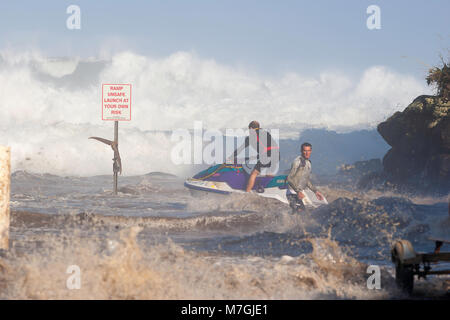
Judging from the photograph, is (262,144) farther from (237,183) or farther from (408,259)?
(408,259)

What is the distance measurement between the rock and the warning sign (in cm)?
1186

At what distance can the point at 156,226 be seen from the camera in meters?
14.4

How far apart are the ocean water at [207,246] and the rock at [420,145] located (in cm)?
482

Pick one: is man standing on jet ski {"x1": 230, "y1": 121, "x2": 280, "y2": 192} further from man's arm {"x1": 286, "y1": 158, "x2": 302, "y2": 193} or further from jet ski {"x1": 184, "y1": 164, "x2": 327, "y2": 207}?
man's arm {"x1": 286, "y1": 158, "x2": 302, "y2": 193}

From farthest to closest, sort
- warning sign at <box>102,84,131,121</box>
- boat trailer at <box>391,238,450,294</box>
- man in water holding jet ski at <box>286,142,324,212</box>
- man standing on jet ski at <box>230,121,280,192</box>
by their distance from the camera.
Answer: warning sign at <box>102,84,131,121</box> < man standing on jet ski at <box>230,121,280,192</box> < man in water holding jet ski at <box>286,142,324,212</box> < boat trailer at <box>391,238,450,294</box>

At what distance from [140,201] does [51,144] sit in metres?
23.8

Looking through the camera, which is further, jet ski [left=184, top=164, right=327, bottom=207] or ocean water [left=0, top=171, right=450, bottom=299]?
jet ski [left=184, top=164, right=327, bottom=207]

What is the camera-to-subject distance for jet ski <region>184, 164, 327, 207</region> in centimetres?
1743

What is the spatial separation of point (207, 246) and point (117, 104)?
886 centimetres

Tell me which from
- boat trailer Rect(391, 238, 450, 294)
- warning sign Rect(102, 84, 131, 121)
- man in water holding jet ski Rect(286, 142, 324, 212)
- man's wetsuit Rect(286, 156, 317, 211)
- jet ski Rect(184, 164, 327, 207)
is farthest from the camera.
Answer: warning sign Rect(102, 84, 131, 121)

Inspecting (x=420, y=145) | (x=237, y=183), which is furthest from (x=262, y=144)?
(x=420, y=145)

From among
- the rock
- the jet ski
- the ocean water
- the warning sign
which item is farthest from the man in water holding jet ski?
the rock

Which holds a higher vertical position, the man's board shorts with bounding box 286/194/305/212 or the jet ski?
the jet ski

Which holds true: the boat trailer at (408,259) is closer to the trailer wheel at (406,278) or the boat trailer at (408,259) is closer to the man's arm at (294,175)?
the trailer wheel at (406,278)
